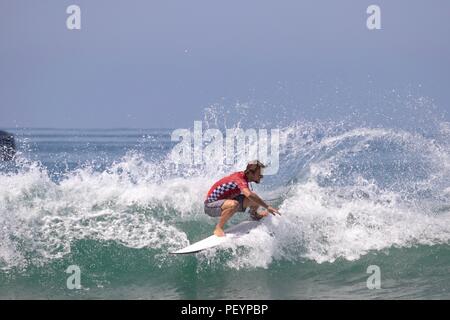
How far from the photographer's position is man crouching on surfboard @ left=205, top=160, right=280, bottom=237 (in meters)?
9.59

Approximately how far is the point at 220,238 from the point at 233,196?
24.8 inches

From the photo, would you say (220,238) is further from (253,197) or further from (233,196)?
(253,197)

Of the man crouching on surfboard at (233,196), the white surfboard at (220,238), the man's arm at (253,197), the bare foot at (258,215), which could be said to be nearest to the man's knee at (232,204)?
the man crouching on surfboard at (233,196)

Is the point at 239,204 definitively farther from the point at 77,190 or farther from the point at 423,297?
the point at 77,190

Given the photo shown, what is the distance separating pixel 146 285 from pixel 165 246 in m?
1.11

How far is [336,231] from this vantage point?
428 inches

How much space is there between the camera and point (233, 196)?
9.81m

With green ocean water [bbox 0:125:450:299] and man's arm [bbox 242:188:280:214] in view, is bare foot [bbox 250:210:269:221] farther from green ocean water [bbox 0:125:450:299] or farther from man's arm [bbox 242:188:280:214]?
man's arm [bbox 242:188:280:214]

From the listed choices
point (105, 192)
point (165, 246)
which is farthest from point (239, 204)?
point (105, 192)

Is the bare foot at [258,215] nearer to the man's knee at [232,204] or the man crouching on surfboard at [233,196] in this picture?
the man crouching on surfboard at [233,196]

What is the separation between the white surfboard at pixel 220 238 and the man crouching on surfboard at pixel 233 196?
0.36 feet

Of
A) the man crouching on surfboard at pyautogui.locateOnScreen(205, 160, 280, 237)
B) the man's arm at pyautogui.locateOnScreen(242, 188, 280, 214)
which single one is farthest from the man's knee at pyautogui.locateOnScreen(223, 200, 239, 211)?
the man's arm at pyautogui.locateOnScreen(242, 188, 280, 214)

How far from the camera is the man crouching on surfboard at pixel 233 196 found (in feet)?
31.5
